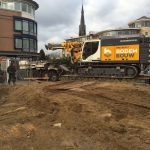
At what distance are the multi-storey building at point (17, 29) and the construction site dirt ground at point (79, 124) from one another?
1147 inches

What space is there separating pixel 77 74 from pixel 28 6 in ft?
95.0

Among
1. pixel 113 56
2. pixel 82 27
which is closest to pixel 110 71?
pixel 113 56

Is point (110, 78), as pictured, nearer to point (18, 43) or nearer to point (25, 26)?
point (18, 43)

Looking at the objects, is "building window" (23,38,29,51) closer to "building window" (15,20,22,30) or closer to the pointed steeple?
"building window" (15,20,22,30)

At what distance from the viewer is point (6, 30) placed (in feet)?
127

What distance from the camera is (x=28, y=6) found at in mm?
42219

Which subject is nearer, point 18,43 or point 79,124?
point 79,124

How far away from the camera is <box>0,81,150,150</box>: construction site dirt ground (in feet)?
16.1

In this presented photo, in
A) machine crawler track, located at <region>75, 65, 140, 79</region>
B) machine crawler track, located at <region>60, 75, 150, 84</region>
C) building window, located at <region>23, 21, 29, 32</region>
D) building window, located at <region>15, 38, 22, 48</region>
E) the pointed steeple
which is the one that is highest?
the pointed steeple

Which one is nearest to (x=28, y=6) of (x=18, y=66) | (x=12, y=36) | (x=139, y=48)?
(x=12, y=36)

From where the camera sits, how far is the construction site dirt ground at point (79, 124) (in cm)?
491

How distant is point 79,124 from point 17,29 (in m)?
36.5

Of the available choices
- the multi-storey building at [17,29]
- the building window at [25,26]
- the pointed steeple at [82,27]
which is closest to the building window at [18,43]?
the multi-storey building at [17,29]

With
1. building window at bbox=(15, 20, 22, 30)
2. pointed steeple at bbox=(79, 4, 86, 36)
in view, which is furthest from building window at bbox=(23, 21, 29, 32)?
pointed steeple at bbox=(79, 4, 86, 36)
